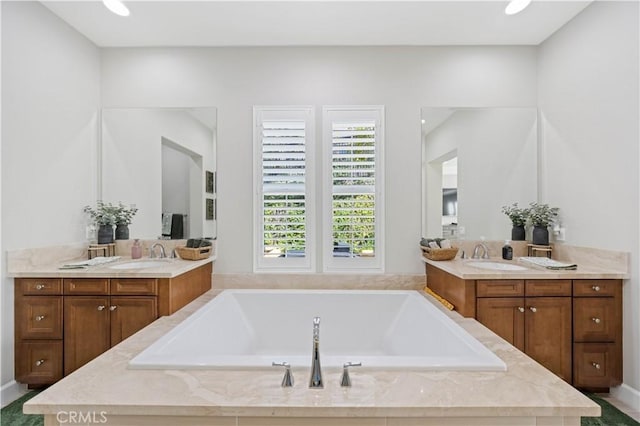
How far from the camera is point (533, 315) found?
229cm

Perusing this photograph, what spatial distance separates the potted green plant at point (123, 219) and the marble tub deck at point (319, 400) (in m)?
1.83

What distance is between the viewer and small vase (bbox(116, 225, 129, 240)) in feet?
9.84

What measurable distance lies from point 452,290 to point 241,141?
81.5 inches

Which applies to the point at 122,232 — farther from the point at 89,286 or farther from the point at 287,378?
the point at 287,378

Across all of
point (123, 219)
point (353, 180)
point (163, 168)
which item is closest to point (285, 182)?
point (353, 180)

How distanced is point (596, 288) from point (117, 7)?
12.2 feet

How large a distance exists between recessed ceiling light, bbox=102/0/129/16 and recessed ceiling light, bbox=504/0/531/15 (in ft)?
8.62

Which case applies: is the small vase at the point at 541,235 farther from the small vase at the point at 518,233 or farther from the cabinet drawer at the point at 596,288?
the cabinet drawer at the point at 596,288

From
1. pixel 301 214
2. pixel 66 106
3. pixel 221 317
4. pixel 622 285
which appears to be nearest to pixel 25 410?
pixel 221 317

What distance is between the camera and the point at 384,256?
9.78ft

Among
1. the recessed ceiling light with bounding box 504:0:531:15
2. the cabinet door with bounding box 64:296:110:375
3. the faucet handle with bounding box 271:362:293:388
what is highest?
the recessed ceiling light with bounding box 504:0:531:15

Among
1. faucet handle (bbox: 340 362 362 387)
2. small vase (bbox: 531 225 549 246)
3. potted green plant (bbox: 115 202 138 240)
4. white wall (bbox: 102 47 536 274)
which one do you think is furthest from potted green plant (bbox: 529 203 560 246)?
potted green plant (bbox: 115 202 138 240)

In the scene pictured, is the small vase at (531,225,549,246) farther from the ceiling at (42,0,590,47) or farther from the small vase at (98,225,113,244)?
the small vase at (98,225,113,244)

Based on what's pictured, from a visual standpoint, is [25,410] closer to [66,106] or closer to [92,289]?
[92,289]
